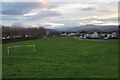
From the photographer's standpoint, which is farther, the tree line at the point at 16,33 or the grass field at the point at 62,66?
the tree line at the point at 16,33

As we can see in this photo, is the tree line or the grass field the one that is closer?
the grass field

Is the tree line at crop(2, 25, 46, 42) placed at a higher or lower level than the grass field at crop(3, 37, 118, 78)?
higher

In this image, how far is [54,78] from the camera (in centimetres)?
609

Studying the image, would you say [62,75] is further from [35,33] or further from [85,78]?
[35,33]

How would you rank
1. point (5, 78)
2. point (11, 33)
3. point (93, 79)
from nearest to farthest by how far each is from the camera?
point (93, 79) < point (5, 78) < point (11, 33)

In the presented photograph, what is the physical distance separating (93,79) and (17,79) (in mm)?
3608

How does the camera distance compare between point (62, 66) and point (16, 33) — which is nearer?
point (62, 66)

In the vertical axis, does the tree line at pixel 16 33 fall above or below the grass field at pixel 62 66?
above

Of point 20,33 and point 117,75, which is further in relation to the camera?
point 20,33

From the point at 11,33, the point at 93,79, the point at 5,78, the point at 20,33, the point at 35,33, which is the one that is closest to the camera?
the point at 93,79

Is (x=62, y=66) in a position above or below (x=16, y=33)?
below

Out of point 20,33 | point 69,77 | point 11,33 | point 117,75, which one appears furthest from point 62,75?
point 20,33

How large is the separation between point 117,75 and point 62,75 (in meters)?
2.78

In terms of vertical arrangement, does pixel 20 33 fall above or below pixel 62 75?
above
